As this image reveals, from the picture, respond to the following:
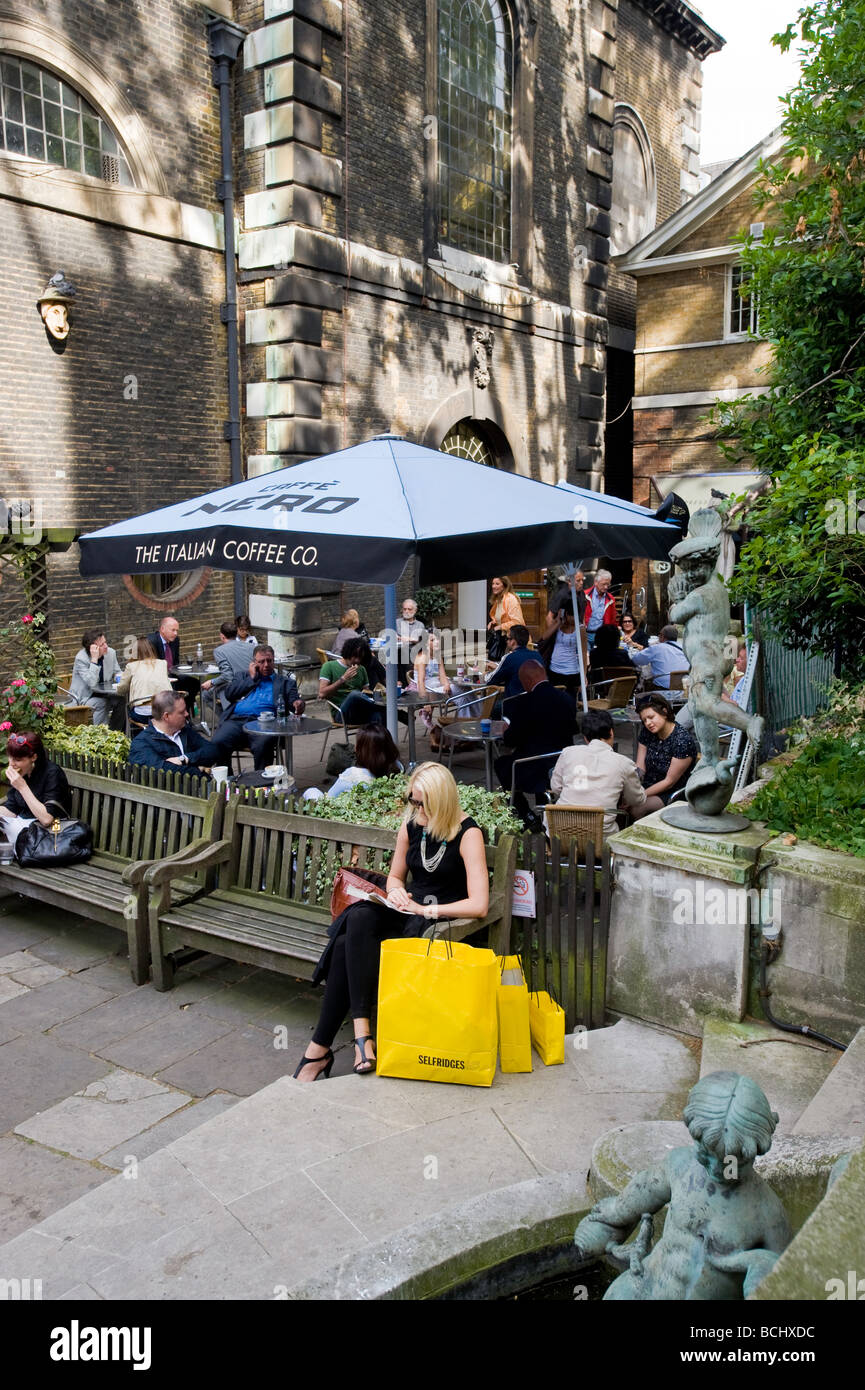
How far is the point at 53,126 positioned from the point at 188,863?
32.1ft

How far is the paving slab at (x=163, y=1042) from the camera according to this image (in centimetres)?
479

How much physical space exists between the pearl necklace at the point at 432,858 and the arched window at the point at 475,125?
1399 cm

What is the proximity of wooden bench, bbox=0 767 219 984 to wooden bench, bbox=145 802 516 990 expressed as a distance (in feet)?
0.33

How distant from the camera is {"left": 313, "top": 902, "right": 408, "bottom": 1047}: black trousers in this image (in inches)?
178

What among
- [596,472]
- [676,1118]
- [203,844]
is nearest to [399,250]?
[596,472]

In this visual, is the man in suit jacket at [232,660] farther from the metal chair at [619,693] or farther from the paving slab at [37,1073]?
the paving slab at [37,1073]

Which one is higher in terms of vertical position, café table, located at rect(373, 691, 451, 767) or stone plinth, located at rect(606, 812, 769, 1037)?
café table, located at rect(373, 691, 451, 767)

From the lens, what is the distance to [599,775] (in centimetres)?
612

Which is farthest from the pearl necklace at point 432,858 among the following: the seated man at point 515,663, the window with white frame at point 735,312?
the window with white frame at point 735,312

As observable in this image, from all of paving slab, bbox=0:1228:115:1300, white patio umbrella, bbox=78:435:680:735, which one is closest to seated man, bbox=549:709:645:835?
white patio umbrella, bbox=78:435:680:735

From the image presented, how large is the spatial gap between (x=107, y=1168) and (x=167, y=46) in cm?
1311

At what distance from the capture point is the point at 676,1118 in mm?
3980

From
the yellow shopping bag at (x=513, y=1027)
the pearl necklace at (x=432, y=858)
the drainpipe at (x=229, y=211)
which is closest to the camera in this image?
the yellow shopping bag at (x=513, y=1027)

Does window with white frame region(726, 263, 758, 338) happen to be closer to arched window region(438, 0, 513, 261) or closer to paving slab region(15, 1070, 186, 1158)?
arched window region(438, 0, 513, 261)
